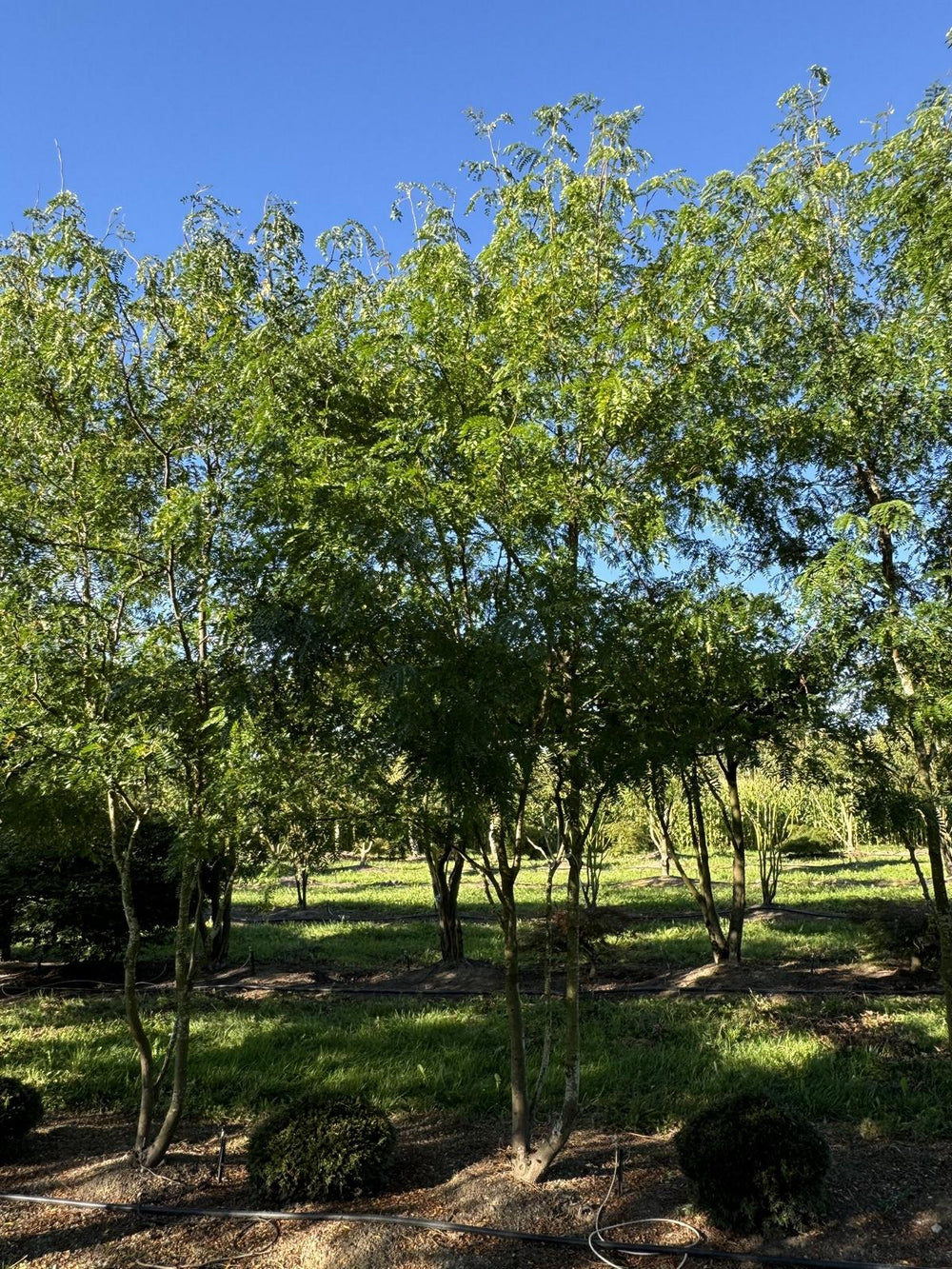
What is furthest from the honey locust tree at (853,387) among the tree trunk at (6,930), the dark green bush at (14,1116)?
the tree trunk at (6,930)

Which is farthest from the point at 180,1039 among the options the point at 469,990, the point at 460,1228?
the point at 469,990

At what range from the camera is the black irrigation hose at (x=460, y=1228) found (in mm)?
4078

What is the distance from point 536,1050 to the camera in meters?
7.52

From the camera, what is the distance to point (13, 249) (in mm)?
5434

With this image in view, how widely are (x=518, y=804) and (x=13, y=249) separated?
4.88 meters

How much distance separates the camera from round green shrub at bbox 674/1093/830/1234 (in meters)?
4.40

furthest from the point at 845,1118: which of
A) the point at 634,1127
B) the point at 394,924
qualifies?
the point at 394,924

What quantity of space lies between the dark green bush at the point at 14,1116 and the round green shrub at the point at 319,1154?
1.86 meters

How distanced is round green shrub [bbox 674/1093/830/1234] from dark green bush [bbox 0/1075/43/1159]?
448 centimetres

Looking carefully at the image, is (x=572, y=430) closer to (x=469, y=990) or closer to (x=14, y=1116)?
(x=14, y=1116)

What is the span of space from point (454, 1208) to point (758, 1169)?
5.67 ft

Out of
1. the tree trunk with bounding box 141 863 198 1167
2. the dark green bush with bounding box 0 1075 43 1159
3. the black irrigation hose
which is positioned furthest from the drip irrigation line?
the black irrigation hose

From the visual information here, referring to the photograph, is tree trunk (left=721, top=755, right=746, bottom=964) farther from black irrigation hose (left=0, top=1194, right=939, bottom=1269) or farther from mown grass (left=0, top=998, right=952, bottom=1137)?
black irrigation hose (left=0, top=1194, right=939, bottom=1269)

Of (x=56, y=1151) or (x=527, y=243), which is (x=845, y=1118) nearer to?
(x=56, y=1151)
